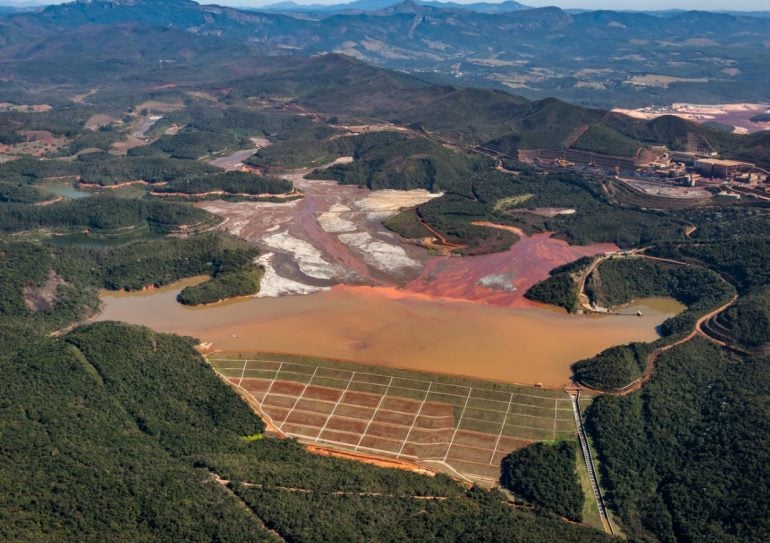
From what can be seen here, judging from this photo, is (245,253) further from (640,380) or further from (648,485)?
(648,485)

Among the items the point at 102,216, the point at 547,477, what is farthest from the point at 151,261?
the point at 547,477

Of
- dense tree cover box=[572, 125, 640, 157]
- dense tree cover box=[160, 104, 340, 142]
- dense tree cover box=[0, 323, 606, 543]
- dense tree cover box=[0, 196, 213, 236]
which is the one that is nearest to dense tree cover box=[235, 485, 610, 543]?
dense tree cover box=[0, 323, 606, 543]

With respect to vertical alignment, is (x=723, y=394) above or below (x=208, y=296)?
above

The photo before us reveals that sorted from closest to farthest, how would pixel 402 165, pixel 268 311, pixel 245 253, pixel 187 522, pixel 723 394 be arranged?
pixel 187 522
pixel 723 394
pixel 268 311
pixel 245 253
pixel 402 165

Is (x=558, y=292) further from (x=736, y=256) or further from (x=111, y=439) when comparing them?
(x=111, y=439)

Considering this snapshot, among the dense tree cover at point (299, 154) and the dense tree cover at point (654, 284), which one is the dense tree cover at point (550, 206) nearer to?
the dense tree cover at point (654, 284)

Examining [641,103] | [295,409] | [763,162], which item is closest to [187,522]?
[295,409]

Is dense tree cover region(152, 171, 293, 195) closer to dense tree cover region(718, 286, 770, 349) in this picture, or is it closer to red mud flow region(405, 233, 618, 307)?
red mud flow region(405, 233, 618, 307)
